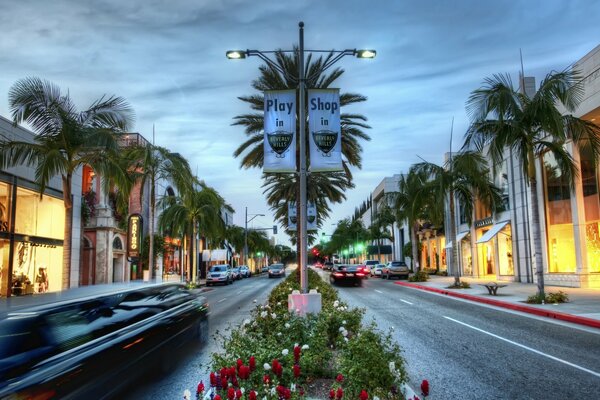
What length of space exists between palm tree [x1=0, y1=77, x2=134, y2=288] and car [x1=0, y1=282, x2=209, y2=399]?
938cm

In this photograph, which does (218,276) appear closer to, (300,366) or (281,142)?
(281,142)

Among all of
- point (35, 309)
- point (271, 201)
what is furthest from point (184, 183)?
point (35, 309)

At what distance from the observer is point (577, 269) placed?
2448 cm

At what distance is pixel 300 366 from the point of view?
18.3 ft

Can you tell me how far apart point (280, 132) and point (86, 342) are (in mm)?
6748

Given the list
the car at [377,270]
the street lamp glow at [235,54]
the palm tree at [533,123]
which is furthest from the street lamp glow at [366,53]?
the car at [377,270]

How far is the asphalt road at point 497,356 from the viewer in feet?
22.2

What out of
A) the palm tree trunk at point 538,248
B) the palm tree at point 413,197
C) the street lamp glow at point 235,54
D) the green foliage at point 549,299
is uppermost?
the street lamp glow at point 235,54

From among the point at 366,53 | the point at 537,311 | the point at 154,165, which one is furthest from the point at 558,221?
the point at 154,165

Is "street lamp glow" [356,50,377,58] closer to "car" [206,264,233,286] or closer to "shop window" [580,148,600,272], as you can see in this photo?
"shop window" [580,148,600,272]

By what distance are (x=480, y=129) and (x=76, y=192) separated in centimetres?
2254

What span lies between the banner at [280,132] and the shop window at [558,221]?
20.5 metres

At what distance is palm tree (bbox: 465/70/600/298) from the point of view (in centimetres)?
1720

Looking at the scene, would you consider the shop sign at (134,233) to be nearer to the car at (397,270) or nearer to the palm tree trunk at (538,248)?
the car at (397,270)
